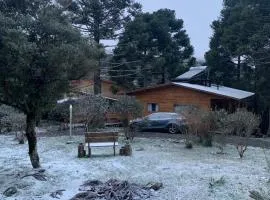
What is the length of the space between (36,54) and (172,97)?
21.7 m

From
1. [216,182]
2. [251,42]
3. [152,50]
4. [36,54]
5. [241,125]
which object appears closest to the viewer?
[216,182]

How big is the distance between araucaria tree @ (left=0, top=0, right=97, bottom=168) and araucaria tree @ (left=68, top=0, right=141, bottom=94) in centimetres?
2432

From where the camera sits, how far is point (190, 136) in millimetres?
17953

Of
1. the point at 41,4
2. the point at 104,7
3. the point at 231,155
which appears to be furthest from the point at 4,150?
the point at 104,7

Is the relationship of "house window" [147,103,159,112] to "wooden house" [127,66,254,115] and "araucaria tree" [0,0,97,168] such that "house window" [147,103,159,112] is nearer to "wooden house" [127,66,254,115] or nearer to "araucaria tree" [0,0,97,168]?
"wooden house" [127,66,254,115]

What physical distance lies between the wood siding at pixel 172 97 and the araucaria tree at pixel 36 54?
19.4 metres

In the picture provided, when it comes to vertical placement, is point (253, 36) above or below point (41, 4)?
above

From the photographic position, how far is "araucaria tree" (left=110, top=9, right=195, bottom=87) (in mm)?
37875

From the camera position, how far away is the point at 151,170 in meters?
12.2

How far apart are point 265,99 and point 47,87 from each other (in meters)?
21.5

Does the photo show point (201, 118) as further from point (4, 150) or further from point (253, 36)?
point (253, 36)

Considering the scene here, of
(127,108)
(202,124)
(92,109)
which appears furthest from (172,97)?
(202,124)

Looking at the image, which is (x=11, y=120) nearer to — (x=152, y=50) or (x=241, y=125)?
(x=241, y=125)

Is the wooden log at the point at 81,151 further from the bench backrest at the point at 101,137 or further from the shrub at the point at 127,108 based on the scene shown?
the shrub at the point at 127,108
